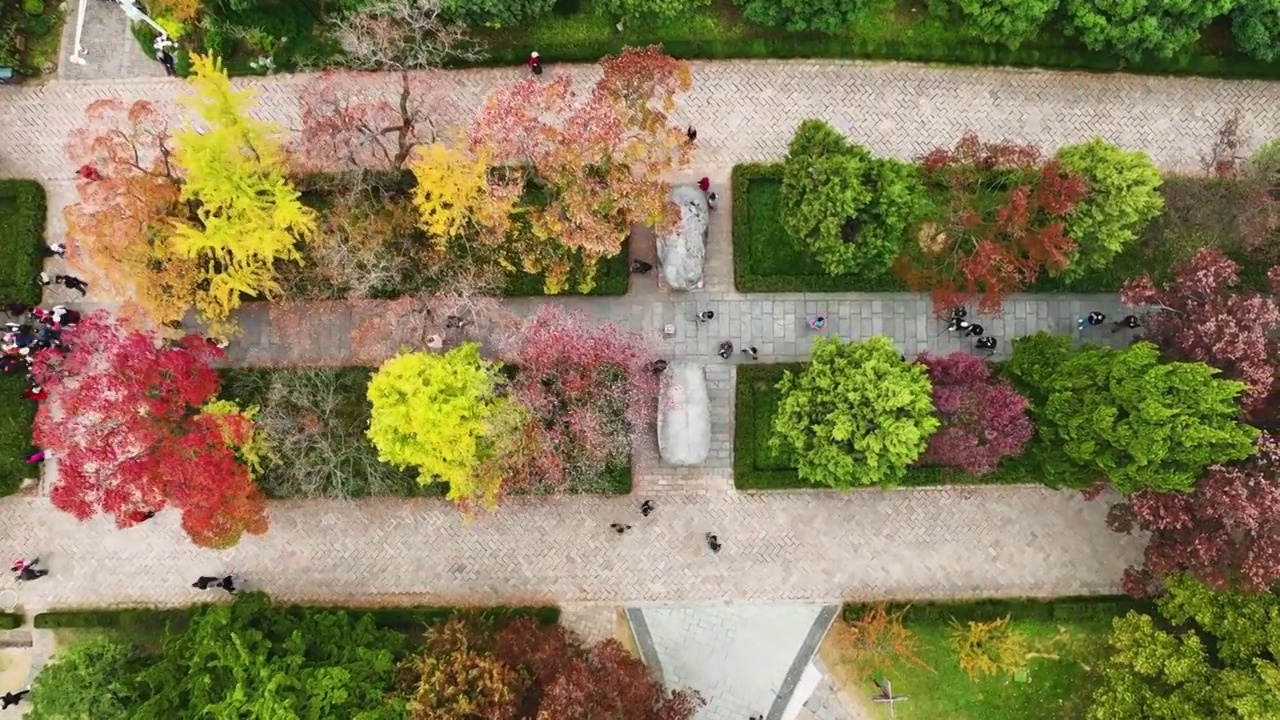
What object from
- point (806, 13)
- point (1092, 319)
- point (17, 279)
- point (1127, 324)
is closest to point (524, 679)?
point (1092, 319)

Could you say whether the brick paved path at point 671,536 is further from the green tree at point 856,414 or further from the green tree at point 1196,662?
the green tree at point 856,414

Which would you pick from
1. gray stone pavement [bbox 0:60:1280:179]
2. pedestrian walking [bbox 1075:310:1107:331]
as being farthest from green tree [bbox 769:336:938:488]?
gray stone pavement [bbox 0:60:1280:179]

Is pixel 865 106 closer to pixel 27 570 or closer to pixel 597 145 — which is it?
pixel 597 145

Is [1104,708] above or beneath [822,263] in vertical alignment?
beneath

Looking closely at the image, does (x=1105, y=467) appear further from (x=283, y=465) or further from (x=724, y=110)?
(x=283, y=465)

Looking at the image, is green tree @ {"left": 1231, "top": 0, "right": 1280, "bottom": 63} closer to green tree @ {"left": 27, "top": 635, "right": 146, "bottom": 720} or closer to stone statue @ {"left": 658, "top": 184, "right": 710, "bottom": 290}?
stone statue @ {"left": 658, "top": 184, "right": 710, "bottom": 290}

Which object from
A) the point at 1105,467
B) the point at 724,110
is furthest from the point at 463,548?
Answer: the point at 1105,467
